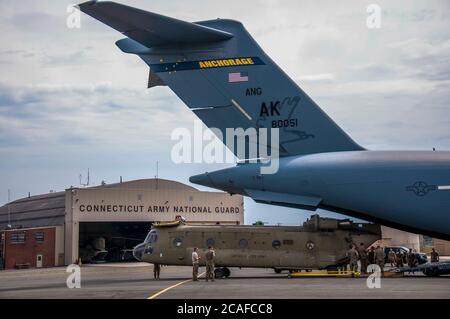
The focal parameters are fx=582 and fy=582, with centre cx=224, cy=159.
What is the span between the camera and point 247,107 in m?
15.2

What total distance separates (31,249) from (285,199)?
35642mm

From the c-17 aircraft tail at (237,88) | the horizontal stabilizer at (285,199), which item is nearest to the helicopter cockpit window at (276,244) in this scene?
the horizontal stabilizer at (285,199)

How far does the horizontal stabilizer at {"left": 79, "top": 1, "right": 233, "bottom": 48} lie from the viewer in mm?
12414

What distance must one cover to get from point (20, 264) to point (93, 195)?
28.1ft

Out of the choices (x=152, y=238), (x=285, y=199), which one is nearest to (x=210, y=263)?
(x=152, y=238)

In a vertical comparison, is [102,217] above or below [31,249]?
above

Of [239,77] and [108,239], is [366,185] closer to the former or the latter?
[239,77]

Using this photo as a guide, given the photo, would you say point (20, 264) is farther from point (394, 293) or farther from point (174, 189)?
point (394, 293)

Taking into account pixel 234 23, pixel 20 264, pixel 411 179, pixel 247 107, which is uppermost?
pixel 234 23

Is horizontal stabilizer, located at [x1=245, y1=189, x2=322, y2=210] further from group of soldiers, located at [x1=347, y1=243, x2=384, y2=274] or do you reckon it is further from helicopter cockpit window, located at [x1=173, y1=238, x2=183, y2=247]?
helicopter cockpit window, located at [x1=173, y1=238, x2=183, y2=247]

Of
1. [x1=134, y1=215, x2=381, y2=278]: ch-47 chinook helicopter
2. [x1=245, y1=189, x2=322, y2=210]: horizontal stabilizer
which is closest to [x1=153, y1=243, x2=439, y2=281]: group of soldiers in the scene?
[x1=134, y1=215, x2=381, y2=278]: ch-47 chinook helicopter

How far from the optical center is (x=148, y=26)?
44.7ft

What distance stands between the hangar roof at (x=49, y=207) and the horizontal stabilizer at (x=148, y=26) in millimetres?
32968
